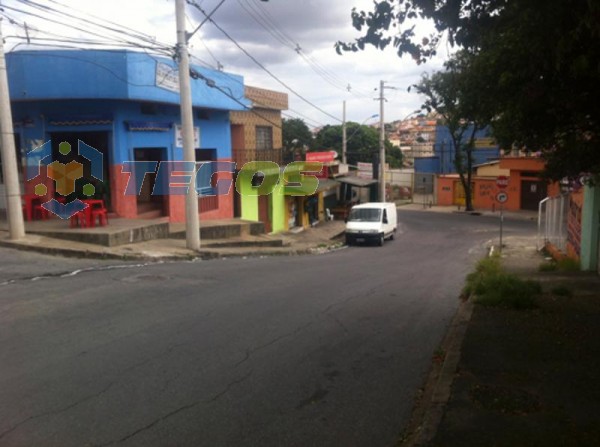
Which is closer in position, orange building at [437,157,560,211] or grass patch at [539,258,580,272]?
grass patch at [539,258,580,272]

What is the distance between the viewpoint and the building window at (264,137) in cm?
3109

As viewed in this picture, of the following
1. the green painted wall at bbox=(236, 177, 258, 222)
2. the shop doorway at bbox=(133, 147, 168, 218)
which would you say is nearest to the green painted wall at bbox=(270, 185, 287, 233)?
the green painted wall at bbox=(236, 177, 258, 222)

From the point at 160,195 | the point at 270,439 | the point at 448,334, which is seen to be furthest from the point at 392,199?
the point at 270,439

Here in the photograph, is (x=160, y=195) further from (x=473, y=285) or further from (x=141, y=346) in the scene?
(x=141, y=346)

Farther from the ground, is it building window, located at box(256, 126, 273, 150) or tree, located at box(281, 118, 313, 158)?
tree, located at box(281, 118, 313, 158)

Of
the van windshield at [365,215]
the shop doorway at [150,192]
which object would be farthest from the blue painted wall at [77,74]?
the van windshield at [365,215]

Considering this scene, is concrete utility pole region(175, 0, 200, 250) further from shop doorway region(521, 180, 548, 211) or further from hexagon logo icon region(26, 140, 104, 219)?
shop doorway region(521, 180, 548, 211)

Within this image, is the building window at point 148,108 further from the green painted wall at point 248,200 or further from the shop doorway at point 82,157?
the green painted wall at point 248,200

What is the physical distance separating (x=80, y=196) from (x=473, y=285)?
487 inches

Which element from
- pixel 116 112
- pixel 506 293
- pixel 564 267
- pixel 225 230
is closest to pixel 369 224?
pixel 225 230

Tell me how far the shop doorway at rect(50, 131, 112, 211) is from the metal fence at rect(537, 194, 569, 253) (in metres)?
14.6

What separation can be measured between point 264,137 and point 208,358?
25771mm

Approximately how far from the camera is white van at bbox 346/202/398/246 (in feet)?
89.2

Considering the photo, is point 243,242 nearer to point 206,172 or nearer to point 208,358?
point 206,172
